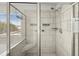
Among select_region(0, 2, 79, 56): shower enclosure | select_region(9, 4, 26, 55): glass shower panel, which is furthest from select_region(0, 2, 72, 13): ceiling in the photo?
select_region(9, 4, 26, 55): glass shower panel

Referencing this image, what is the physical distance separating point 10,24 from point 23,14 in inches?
15.2

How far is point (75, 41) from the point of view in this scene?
2521 millimetres

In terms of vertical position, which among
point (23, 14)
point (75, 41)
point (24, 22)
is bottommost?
point (75, 41)

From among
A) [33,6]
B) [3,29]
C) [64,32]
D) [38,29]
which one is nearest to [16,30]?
[3,29]

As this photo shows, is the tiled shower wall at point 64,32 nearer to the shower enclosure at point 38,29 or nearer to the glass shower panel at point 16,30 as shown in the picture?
the shower enclosure at point 38,29

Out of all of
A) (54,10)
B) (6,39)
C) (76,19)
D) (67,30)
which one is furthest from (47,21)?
(6,39)

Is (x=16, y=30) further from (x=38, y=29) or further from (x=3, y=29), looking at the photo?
(x=38, y=29)

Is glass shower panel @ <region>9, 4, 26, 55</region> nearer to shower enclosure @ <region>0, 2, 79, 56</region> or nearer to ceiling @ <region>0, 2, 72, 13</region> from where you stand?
shower enclosure @ <region>0, 2, 79, 56</region>

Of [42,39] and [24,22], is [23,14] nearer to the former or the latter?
[24,22]

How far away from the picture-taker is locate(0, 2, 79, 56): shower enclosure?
2549 mm

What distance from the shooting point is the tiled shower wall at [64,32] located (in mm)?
2615

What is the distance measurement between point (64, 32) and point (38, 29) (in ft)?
1.94

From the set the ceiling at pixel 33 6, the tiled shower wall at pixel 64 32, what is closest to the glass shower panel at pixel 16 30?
A: the ceiling at pixel 33 6

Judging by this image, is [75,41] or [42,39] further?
[42,39]
